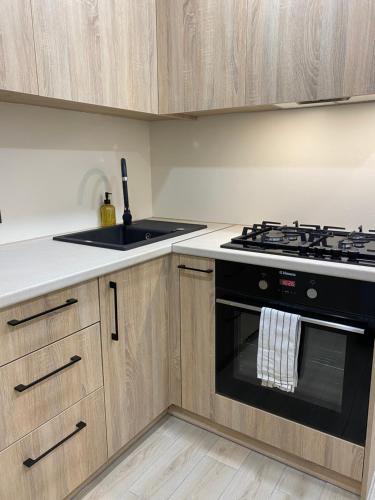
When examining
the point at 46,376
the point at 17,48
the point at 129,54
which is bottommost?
the point at 46,376

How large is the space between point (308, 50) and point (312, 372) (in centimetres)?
126

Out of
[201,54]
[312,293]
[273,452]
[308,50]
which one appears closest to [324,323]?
[312,293]

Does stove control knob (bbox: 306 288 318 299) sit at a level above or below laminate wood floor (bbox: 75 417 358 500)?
above

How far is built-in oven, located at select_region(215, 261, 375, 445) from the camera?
138 centimetres

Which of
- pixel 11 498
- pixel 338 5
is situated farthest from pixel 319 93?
pixel 11 498

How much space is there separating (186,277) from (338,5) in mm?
1204

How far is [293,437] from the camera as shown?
5.25 feet

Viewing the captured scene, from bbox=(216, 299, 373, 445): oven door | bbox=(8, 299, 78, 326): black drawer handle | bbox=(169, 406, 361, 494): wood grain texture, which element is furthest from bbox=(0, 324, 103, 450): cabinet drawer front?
bbox=(169, 406, 361, 494): wood grain texture

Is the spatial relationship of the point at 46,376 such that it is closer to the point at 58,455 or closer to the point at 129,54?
the point at 58,455

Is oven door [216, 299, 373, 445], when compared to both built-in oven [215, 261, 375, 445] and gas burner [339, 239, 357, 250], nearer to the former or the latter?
built-in oven [215, 261, 375, 445]

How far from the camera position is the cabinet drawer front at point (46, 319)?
1.17 m

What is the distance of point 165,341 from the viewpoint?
1852 mm

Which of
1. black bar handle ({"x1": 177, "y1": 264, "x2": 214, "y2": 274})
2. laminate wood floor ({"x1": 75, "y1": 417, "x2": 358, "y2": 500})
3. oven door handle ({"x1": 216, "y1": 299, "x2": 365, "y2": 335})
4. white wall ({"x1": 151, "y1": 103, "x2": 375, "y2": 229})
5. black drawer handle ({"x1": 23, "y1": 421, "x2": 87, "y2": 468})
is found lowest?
laminate wood floor ({"x1": 75, "y1": 417, "x2": 358, "y2": 500})

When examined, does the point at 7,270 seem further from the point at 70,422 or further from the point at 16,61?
the point at 16,61
